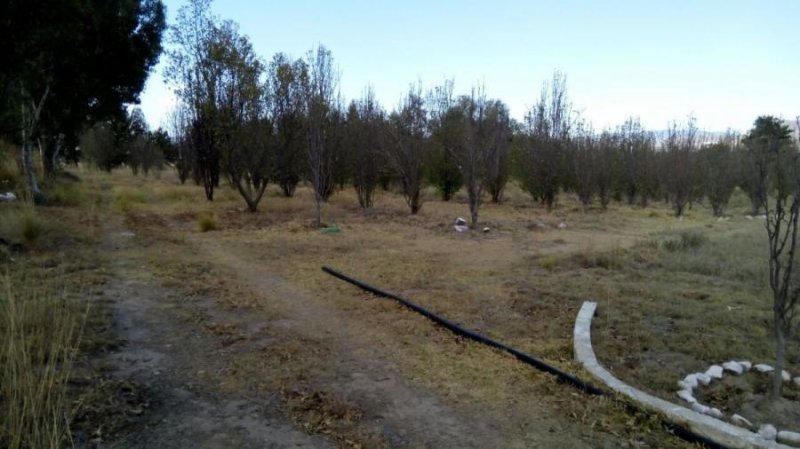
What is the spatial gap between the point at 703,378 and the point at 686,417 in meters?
1.05

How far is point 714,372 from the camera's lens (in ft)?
Result: 14.2

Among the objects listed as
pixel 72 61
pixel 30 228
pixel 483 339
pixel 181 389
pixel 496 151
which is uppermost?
pixel 72 61

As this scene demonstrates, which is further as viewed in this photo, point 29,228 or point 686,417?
point 29,228

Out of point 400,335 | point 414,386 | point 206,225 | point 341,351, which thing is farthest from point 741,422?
point 206,225

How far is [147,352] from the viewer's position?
4.45m

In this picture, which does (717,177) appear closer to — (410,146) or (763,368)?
(410,146)

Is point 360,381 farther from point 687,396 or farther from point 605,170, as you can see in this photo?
point 605,170

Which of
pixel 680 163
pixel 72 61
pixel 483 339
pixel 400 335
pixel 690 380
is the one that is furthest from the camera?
pixel 680 163

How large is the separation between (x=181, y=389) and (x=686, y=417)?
334cm

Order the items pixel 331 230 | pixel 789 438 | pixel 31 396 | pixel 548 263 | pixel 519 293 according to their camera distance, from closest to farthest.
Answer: pixel 31 396 → pixel 789 438 → pixel 519 293 → pixel 548 263 → pixel 331 230

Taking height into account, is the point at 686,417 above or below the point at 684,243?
below

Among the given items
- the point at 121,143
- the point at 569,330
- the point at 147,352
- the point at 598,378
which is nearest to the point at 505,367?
the point at 598,378

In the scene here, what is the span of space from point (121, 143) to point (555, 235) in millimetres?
37263

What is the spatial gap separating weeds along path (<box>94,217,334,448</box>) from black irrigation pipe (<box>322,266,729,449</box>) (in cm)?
191
